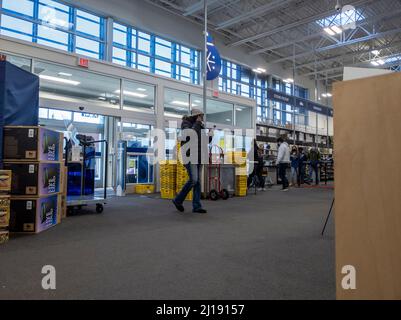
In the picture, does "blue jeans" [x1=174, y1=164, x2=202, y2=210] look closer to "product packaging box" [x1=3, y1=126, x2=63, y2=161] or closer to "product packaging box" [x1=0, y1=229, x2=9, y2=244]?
"product packaging box" [x1=3, y1=126, x2=63, y2=161]

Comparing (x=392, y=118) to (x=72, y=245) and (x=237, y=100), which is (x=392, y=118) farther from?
(x=237, y=100)

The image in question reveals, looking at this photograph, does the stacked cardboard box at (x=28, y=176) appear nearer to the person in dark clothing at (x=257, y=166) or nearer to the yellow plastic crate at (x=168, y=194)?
the yellow plastic crate at (x=168, y=194)

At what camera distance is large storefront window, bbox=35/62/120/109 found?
7.15 metres

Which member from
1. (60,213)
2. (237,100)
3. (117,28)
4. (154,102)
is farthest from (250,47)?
(60,213)

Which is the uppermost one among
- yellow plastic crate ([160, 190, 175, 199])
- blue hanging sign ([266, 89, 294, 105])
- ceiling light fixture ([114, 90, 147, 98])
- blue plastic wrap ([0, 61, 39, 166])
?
blue hanging sign ([266, 89, 294, 105])

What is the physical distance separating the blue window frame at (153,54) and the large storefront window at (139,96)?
86 centimetres

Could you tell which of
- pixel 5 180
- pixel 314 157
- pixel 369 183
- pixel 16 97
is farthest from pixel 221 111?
pixel 369 183

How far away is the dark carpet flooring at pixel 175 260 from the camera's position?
166cm

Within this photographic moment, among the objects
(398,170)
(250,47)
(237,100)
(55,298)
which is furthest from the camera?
(250,47)

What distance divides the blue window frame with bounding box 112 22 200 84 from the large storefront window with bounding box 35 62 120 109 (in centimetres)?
120

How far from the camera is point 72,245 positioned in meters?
2.66

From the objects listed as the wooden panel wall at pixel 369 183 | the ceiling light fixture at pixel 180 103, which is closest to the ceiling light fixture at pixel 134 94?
the ceiling light fixture at pixel 180 103

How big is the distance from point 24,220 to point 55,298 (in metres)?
1.96

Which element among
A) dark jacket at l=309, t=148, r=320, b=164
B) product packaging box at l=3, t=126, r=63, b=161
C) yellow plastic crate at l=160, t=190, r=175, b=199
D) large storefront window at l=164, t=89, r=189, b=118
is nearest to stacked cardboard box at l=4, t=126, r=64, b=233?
product packaging box at l=3, t=126, r=63, b=161
